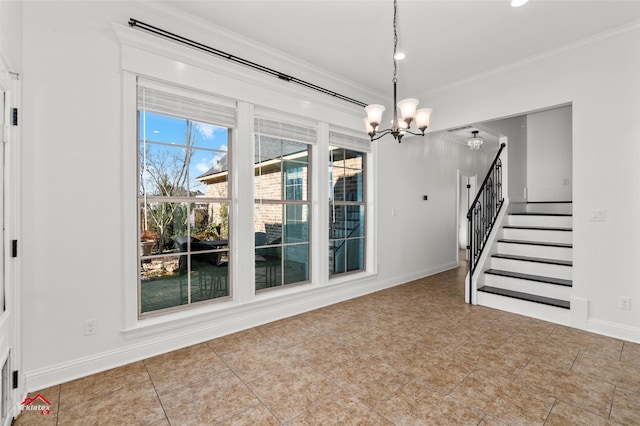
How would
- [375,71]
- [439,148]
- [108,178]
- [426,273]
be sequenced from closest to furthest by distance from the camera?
1. [108,178]
2. [375,71]
3. [426,273]
4. [439,148]

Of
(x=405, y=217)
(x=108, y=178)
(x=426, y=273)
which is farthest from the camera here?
(x=426, y=273)

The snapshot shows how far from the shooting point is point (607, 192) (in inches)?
123

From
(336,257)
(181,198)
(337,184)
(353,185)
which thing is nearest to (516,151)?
(353,185)

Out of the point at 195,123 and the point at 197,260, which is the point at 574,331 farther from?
the point at 195,123

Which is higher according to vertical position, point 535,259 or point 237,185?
point 237,185

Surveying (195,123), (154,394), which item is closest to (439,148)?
(195,123)

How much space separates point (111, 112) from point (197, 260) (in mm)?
1527

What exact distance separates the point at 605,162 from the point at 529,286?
5.42 ft

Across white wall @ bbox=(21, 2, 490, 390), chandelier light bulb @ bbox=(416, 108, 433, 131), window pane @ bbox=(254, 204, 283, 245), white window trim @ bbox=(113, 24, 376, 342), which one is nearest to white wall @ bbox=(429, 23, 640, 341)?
chandelier light bulb @ bbox=(416, 108, 433, 131)

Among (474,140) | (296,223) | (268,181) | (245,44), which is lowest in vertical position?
(296,223)

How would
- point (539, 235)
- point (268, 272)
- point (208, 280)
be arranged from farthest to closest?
point (539, 235)
point (268, 272)
point (208, 280)

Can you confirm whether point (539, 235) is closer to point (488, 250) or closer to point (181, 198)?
point (488, 250)

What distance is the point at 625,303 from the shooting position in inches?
120

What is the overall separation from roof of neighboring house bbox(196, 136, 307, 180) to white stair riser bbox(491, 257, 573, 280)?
323 centimetres
